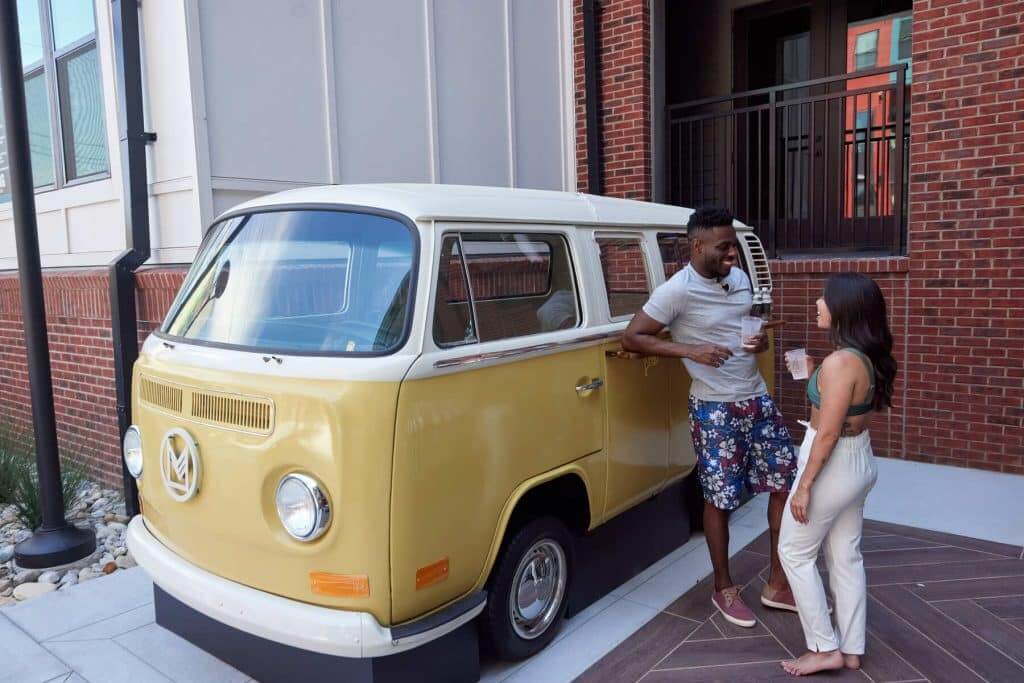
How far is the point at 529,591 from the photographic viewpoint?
353 centimetres

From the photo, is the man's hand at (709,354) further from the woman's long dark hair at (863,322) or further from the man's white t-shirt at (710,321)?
the woman's long dark hair at (863,322)

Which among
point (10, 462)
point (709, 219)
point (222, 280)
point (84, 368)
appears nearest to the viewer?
point (222, 280)

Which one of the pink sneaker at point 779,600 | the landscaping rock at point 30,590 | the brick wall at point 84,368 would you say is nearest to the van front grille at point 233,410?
the landscaping rock at point 30,590

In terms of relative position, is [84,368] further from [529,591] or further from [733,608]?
[733,608]

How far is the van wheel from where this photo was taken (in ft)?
10.8

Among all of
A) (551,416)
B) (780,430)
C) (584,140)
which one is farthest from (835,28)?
(551,416)

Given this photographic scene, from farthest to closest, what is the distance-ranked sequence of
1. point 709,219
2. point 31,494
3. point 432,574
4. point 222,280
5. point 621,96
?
point 621,96
point 31,494
point 709,219
point 222,280
point 432,574

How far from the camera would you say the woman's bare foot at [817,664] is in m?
3.31

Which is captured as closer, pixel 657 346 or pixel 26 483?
pixel 657 346

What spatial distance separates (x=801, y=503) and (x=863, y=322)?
29.6 inches

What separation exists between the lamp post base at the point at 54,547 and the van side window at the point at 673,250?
12.6ft

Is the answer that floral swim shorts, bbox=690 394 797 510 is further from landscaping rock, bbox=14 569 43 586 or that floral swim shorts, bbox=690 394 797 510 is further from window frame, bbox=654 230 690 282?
landscaping rock, bbox=14 569 43 586

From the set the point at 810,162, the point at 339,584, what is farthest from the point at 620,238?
the point at 810,162

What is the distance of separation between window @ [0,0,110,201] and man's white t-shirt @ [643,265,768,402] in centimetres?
489
